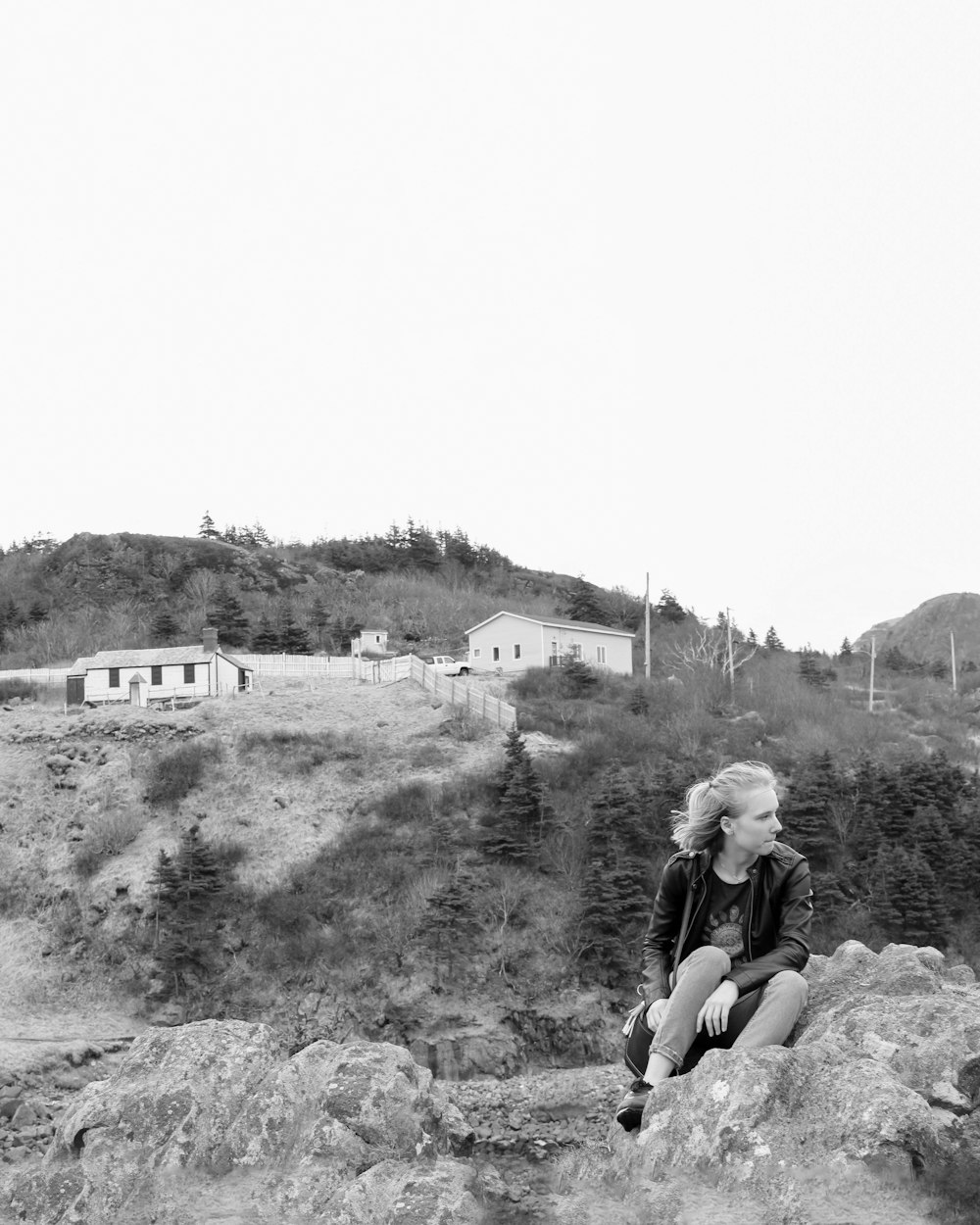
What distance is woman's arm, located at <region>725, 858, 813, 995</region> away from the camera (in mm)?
5066

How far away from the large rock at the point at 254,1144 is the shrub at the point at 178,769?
25611 millimetres

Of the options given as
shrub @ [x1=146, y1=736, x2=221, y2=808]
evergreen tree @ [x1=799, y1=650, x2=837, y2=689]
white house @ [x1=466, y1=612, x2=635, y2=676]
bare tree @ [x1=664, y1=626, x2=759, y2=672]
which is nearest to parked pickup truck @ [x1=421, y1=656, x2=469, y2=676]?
white house @ [x1=466, y1=612, x2=635, y2=676]

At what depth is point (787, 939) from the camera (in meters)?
5.16

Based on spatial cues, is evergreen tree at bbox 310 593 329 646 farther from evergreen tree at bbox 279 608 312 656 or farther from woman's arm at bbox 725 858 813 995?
woman's arm at bbox 725 858 813 995

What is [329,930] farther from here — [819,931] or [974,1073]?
[974,1073]

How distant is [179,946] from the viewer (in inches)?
949

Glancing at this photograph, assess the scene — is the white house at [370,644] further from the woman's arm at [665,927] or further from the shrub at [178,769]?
the woman's arm at [665,927]

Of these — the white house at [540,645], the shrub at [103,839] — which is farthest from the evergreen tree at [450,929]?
the white house at [540,645]

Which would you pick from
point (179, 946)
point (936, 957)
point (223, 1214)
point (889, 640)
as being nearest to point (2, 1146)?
point (179, 946)

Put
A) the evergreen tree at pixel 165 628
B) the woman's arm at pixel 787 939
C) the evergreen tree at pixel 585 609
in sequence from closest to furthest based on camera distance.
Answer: the woman's arm at pixel 787 939, the evergreen tree at pixel 165 628, the evergreen tree at pixel 585 609

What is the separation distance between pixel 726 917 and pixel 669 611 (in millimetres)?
65561

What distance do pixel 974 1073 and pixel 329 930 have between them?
22296mm

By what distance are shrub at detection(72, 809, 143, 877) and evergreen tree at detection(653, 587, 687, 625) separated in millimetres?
45221

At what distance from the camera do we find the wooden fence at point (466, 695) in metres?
35.1
